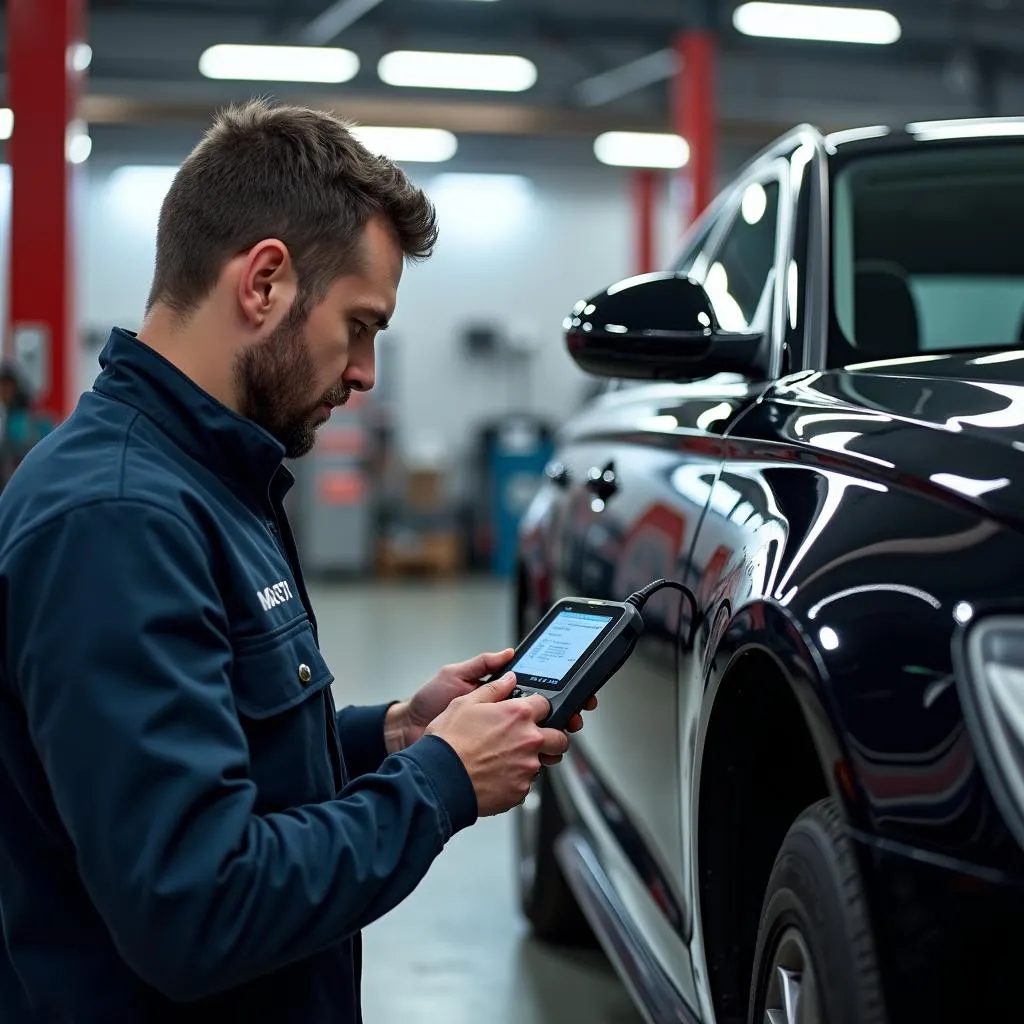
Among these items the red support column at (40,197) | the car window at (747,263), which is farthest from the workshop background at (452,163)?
the car window at (747,263)

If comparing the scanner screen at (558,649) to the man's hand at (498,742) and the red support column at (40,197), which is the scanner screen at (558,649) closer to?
the man's hand at (498,742)

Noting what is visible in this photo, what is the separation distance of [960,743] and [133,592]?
64 cm

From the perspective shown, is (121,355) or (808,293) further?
(808,293)

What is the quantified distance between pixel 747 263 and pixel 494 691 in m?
1.29

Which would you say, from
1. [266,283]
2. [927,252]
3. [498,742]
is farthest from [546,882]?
[266,283]

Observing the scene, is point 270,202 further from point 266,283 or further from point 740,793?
point 740,793

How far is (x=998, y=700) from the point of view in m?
1.12

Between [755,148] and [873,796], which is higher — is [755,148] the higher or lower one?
the higher one

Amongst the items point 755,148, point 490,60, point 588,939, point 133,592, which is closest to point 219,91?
point 490,60

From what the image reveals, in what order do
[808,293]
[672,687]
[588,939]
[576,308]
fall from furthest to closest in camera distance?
[588,939] < [576,308] < [808,293] < [672,687]

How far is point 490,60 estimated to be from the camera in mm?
11977

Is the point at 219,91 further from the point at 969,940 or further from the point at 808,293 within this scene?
the point at 969,940

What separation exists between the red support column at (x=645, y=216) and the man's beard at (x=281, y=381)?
14742 millimetres

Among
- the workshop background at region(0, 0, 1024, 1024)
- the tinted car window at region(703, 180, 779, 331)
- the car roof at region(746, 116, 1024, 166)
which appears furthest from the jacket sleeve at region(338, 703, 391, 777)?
the workshop background at region(0, 0, 1024, 1024)
